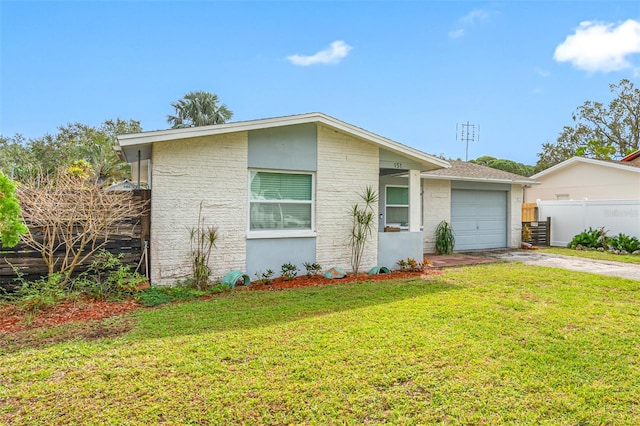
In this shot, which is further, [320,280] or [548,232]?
[548,232]

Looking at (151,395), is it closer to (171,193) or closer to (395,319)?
(395,319)

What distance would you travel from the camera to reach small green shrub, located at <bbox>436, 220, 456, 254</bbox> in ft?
43.9

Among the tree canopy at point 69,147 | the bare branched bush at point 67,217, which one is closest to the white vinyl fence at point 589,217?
the bare branched bush at point 67,217

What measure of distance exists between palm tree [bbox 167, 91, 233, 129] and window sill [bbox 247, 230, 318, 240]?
55.7 ft

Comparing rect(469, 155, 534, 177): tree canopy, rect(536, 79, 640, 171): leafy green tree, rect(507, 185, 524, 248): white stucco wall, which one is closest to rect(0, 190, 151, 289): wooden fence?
rect(507, 185, 524, 248): white stucco wall

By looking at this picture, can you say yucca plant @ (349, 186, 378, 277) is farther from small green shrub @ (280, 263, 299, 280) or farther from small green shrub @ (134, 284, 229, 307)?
small green shrub @ (134, 284, 229, 307)

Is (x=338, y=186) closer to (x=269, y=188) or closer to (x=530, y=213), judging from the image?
(x=269, y=188)

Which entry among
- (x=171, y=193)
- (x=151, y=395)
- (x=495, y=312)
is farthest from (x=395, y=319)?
(x=171, y=193)

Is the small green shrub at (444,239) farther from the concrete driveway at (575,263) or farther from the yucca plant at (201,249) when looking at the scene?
the yucca plant at (201,249)

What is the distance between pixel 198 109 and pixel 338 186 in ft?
56.8

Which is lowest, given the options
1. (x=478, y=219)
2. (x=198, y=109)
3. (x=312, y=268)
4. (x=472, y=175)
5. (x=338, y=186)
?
(x=312, y=268)

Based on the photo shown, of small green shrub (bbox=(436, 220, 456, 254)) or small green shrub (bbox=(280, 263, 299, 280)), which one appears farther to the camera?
small green shrub (bbox=(436, 220, 456, 254))

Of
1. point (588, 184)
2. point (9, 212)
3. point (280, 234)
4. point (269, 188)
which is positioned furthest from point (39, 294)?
point (588, 184)

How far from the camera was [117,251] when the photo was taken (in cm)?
723
